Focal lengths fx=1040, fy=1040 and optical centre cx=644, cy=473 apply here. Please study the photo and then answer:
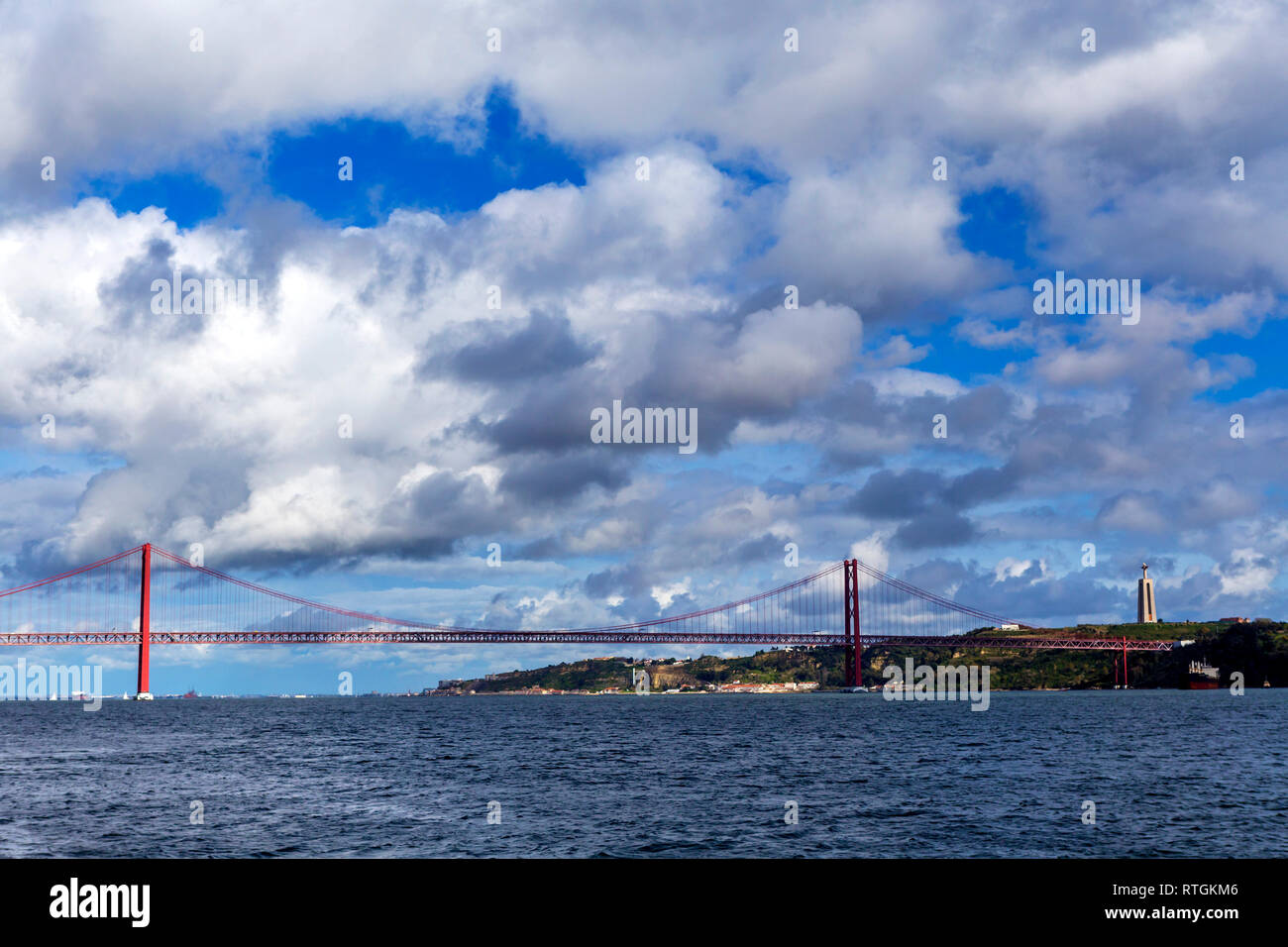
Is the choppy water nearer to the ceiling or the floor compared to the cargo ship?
nearer to the ceiling

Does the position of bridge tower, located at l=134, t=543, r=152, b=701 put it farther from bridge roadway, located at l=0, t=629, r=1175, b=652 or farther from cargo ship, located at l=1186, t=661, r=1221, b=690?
cargo ship, located at l=1186, t=661, r=1221, b=690

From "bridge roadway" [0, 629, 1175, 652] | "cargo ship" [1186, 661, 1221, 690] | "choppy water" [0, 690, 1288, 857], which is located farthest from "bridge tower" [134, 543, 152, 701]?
"cargo ship" [1186, 661, 1221, 690]

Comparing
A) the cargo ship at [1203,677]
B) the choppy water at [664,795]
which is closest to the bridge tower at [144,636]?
the choppy water at [664,795]

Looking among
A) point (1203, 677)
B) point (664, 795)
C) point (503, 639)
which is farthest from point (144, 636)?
point (1203, 677)

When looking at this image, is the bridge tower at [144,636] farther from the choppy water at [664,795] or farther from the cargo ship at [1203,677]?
the cargo ship at [1203,677]
